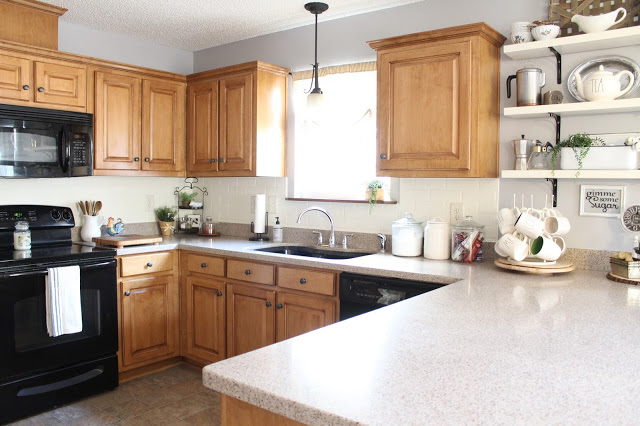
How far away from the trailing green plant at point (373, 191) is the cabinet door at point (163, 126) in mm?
→ 1541

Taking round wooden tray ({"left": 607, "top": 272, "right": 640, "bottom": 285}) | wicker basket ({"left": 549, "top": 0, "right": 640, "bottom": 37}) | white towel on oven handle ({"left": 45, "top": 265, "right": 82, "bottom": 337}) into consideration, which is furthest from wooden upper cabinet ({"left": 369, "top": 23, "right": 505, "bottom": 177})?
white towel on oven handle ({"left": 45, "top": 265, "right": 82, "bottom": 337})

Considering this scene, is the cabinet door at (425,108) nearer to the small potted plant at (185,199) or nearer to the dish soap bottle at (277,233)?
the dish soap bottle at (277,233)

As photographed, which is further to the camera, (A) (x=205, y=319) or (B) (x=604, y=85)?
(A) (x=205, y=319)

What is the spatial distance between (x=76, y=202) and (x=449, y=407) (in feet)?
11.6

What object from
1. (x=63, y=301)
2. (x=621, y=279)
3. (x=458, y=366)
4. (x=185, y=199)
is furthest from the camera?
(x=185, y=199)

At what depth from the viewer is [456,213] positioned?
10.8ft

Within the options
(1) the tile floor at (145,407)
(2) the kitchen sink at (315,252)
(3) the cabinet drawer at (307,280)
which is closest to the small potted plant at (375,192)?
(2) the kitchen sink at (315,252)

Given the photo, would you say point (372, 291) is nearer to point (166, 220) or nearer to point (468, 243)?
point (468, 243)

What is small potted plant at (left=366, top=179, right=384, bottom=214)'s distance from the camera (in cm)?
359

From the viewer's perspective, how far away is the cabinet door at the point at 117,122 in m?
3.70

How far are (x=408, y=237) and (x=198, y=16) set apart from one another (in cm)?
205

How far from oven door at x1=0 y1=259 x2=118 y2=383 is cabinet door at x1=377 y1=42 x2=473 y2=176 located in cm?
181

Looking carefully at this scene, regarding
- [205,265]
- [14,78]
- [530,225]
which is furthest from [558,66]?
[14,78]

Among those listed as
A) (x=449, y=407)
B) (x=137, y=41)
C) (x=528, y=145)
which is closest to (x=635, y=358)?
(x=449, y=407)
